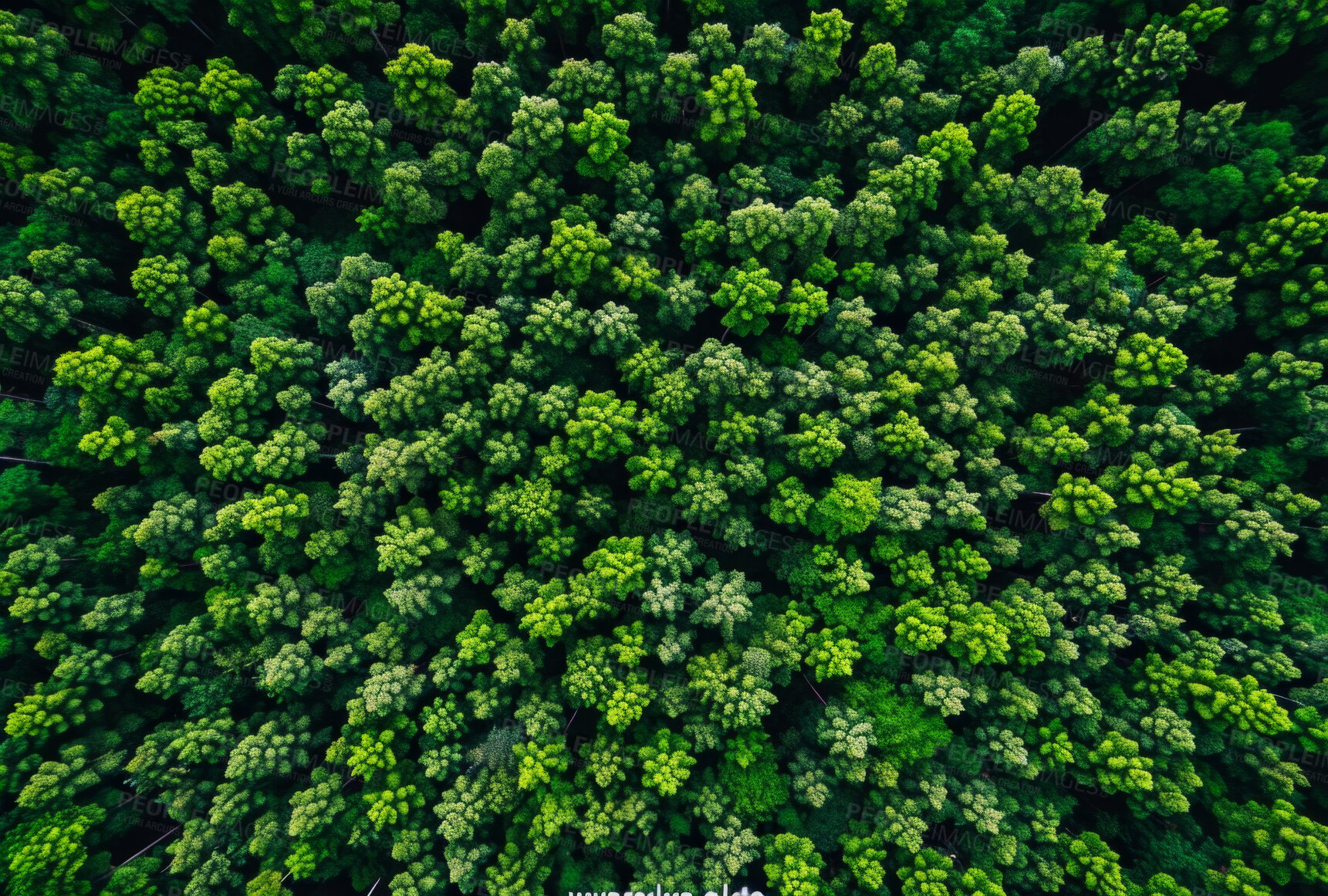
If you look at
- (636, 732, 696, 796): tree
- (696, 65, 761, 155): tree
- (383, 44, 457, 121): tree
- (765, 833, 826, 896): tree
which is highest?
(696, 65, 761, 155): tree

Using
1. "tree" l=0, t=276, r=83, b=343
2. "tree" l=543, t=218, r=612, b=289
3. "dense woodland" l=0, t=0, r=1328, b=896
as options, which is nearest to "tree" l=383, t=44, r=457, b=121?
"dense woodland" l=0, t=0, r=1328, b=896

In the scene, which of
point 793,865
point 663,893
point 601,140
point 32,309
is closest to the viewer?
point 793,865

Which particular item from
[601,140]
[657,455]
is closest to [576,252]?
[601,140]

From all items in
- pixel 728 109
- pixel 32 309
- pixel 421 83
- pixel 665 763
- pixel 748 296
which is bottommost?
pixel 665 763

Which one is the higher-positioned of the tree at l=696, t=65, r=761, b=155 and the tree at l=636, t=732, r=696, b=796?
the tree at l=696, t=65, r=761, b=155

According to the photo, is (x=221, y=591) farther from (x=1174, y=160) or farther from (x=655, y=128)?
(x=1174, y=160)

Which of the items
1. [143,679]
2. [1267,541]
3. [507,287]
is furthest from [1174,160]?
[143,679]

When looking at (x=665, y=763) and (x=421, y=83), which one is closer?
(x=665, y=763)

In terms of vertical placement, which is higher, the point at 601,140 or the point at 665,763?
the point at 601,140

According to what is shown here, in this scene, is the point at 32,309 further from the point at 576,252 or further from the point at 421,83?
the point at 576,252

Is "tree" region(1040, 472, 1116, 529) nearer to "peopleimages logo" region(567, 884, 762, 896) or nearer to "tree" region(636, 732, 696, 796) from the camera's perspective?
"tree" region(636, 732, 696, 796)
